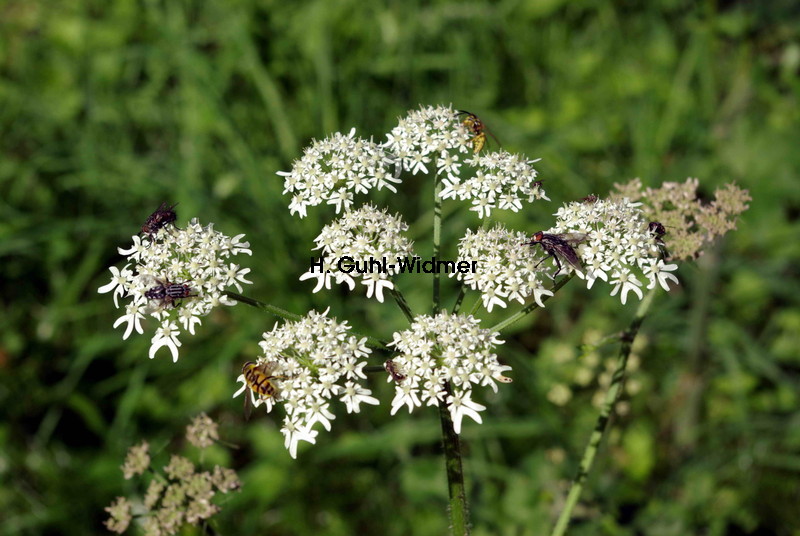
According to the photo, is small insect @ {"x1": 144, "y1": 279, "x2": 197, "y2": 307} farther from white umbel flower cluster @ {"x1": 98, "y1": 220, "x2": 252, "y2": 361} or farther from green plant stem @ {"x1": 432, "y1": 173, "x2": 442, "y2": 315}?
green plant stem @ {"x1": 432, "y1": 173, "x2": 442, "y2": 315}

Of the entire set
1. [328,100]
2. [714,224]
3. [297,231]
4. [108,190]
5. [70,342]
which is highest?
[328,100]

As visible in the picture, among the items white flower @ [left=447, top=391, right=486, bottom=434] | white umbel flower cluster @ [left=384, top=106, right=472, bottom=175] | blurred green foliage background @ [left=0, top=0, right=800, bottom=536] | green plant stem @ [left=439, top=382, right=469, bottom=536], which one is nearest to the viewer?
white flower @ [left=447, top=391, right=486, bottom=434]

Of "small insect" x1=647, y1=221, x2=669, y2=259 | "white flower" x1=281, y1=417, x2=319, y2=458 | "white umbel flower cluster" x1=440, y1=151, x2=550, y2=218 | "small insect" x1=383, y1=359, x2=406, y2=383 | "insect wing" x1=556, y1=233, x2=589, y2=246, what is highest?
"white umbel flower cluster" x1=440, y1=151, x2=550, y2=218

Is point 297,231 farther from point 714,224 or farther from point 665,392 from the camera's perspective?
point 714,224

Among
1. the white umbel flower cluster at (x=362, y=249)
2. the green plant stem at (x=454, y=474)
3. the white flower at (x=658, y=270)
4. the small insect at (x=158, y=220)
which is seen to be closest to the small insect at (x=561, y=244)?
the white flower at (x=658, y=270)

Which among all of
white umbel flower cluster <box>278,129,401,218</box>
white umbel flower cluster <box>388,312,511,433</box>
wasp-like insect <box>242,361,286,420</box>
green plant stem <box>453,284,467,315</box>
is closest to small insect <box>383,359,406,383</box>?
Result: white umbel flower cluster <box>388,312,511,433</box>

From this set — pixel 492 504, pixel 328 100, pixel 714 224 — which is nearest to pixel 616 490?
pixel 492 504
